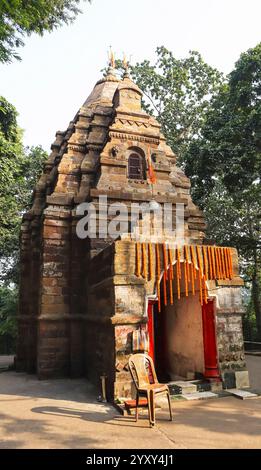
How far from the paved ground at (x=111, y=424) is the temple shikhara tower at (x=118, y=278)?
0.92m

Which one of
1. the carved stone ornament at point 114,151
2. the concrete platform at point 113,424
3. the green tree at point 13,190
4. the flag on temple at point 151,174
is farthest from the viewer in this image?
the green tree at point 13,190

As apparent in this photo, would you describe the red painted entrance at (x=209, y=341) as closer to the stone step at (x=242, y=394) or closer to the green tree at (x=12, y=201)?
the stone step at (x=242, y=394)

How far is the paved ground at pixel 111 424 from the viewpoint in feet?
16.4

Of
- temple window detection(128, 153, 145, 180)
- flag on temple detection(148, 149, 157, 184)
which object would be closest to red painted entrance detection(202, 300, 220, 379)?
flag on temple detection(148, 149, 157, 184)

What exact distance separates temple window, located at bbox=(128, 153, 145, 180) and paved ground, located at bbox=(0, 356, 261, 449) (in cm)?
732

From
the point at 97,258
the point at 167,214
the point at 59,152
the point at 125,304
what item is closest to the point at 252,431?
the point at 125,304

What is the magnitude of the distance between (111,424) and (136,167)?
867 cm

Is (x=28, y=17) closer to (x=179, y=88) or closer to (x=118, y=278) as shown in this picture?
(x=118, y=278)

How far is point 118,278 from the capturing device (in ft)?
24.6

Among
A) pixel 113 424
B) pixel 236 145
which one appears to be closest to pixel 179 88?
pixel 236 145

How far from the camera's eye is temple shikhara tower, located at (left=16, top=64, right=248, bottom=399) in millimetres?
7688

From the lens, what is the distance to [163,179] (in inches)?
482

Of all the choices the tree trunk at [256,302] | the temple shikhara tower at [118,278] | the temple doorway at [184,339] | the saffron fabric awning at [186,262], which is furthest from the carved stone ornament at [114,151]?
the tree trunk at [256,302]
